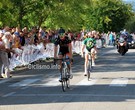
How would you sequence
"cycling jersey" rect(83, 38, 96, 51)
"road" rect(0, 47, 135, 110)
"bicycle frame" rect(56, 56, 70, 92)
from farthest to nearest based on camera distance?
"cycling jersey" rect(83, 38, 96, 51), "bicycle frame" rect(56, 56, 70, 92), "road" rect(0, 47, 135, 110)

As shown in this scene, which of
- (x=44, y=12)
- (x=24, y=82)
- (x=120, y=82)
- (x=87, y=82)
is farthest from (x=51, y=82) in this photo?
(x=44, y=12)

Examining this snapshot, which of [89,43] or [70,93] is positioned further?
[89,43]

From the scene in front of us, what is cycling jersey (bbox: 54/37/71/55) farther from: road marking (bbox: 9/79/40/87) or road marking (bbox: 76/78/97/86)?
road marking (bbox: 9/79/40/87)

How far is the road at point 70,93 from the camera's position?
11062 mm

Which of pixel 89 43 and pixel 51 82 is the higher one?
pixel 89 43

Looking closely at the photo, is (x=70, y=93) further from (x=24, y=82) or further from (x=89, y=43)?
(x=89, y=43)

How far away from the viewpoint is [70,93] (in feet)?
44.0

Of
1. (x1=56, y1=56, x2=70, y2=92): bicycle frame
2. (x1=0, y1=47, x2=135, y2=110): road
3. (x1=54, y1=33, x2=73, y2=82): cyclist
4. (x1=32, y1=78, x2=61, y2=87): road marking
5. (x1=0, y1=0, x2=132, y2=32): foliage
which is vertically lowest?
(x1=0, y1=47, x2=135, y2=110): road

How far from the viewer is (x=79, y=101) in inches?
462

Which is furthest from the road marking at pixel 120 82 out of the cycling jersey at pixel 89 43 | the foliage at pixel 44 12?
the foliage at pixel 44 12

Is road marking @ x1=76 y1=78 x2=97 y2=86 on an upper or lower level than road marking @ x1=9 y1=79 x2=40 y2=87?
lower

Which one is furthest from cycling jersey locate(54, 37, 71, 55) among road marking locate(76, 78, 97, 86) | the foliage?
the foliage

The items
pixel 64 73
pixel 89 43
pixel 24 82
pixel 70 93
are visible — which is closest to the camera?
pixel 70 93

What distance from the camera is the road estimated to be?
1106 centimetres
